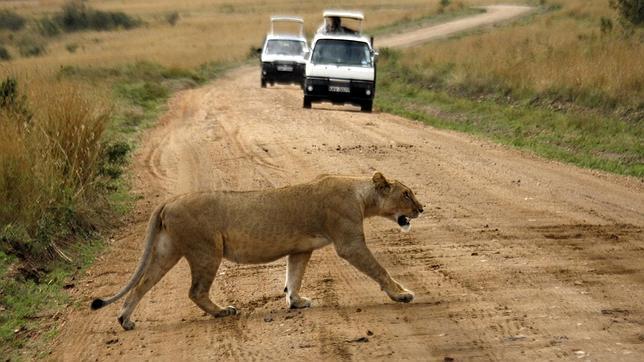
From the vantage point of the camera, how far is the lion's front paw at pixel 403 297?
731 centimetres

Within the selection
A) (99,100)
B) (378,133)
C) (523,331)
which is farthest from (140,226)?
(378,133)

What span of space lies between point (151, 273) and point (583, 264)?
3.51 meters

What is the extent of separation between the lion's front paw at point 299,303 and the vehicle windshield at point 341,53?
15.9 metres

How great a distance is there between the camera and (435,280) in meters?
8.00

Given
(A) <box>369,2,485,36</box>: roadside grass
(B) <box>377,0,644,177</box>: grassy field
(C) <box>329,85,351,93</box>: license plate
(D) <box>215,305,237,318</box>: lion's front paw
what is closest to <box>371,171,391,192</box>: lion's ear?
(D) <box>215,305,237,318</box>: lion's front paw

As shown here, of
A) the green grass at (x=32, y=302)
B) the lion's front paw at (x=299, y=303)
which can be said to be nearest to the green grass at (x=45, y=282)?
the green grass at (x=32, y=302)

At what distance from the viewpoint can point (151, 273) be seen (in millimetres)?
7344

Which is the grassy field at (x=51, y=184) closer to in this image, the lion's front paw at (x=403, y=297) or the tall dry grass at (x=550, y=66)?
the lion's front paw at (x=403, y=297)

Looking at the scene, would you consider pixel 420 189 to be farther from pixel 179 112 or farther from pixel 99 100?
pixel 179 112

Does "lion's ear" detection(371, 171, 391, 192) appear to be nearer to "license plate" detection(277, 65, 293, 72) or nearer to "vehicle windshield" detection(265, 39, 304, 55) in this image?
"license plate" detection(277, 65, 293, 72)

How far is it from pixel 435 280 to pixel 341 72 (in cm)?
1491

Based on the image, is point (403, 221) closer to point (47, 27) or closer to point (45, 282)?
point (45, 282)

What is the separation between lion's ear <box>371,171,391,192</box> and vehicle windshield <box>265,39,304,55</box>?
2426 cm

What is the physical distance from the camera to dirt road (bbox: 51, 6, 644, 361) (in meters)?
6.40
